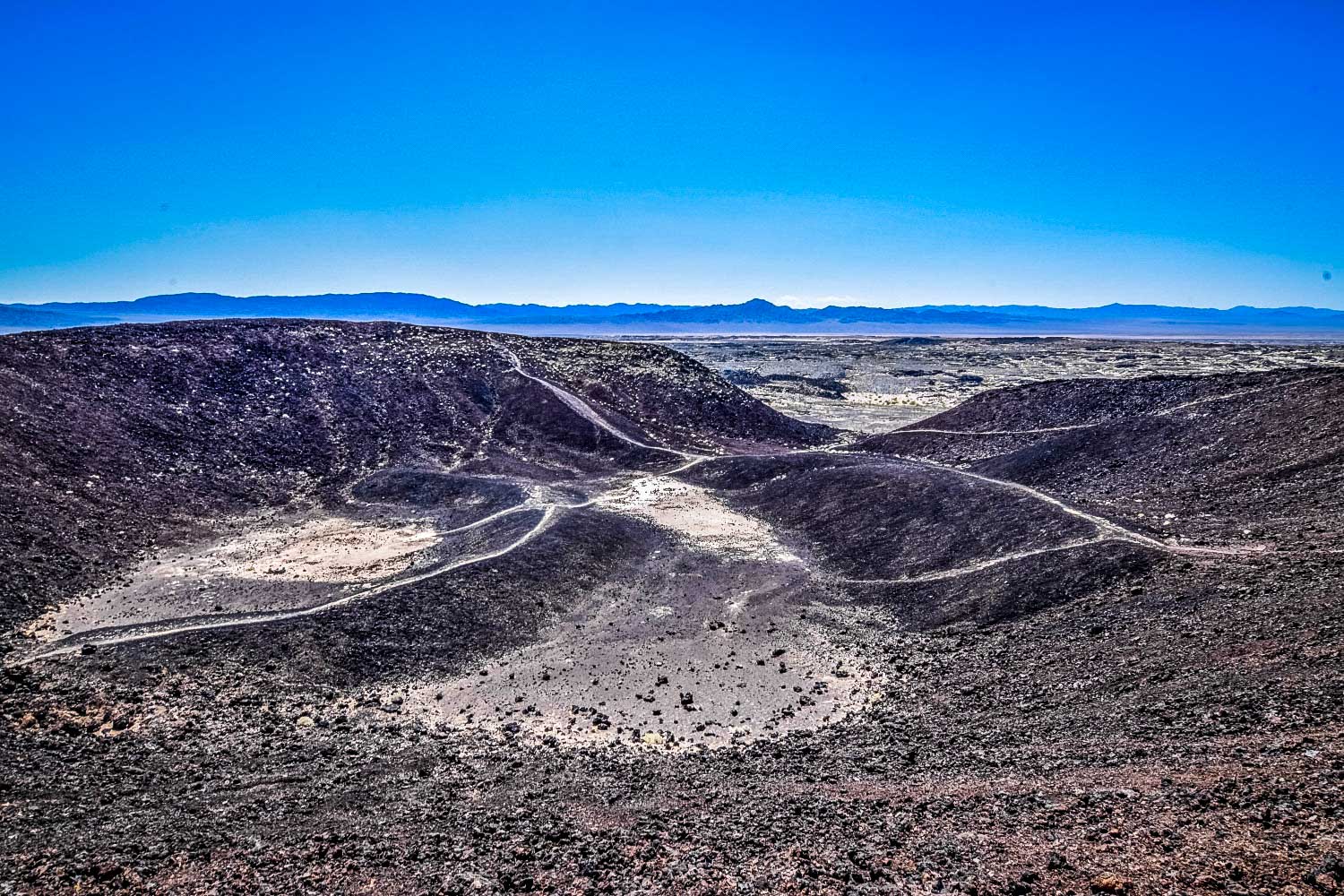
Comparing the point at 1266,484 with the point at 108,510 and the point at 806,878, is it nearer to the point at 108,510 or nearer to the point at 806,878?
the point at 806,878

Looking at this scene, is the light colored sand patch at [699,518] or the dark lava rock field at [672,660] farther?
the light colored sand patch at [699,518]

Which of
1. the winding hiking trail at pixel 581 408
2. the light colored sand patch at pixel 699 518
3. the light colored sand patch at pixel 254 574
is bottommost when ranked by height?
the light colored sand patch at pixel 254 574

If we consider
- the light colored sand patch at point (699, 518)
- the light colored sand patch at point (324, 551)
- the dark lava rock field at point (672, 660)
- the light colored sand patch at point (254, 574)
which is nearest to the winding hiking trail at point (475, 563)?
the dark lava rock field at point (672, 660)

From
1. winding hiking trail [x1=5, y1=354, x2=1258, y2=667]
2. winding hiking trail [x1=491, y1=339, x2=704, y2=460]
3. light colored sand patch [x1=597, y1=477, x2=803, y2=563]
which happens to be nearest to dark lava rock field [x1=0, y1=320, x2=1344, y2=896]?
winding hiking trail [x1=5, y1=354, x2=1258, y2=667]

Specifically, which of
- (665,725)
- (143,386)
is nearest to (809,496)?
(665,725)

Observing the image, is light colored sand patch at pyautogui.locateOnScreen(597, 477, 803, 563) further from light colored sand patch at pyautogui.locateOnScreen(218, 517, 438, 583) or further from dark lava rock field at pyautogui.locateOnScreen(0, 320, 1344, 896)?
light colored sand patch at pyautogui.locateOnScreen(218, 517, 438, 583)

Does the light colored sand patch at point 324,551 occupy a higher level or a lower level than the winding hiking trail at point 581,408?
lower

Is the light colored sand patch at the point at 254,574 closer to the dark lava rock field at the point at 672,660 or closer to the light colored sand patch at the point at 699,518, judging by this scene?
the dark lava rock field at the point at 672,660
